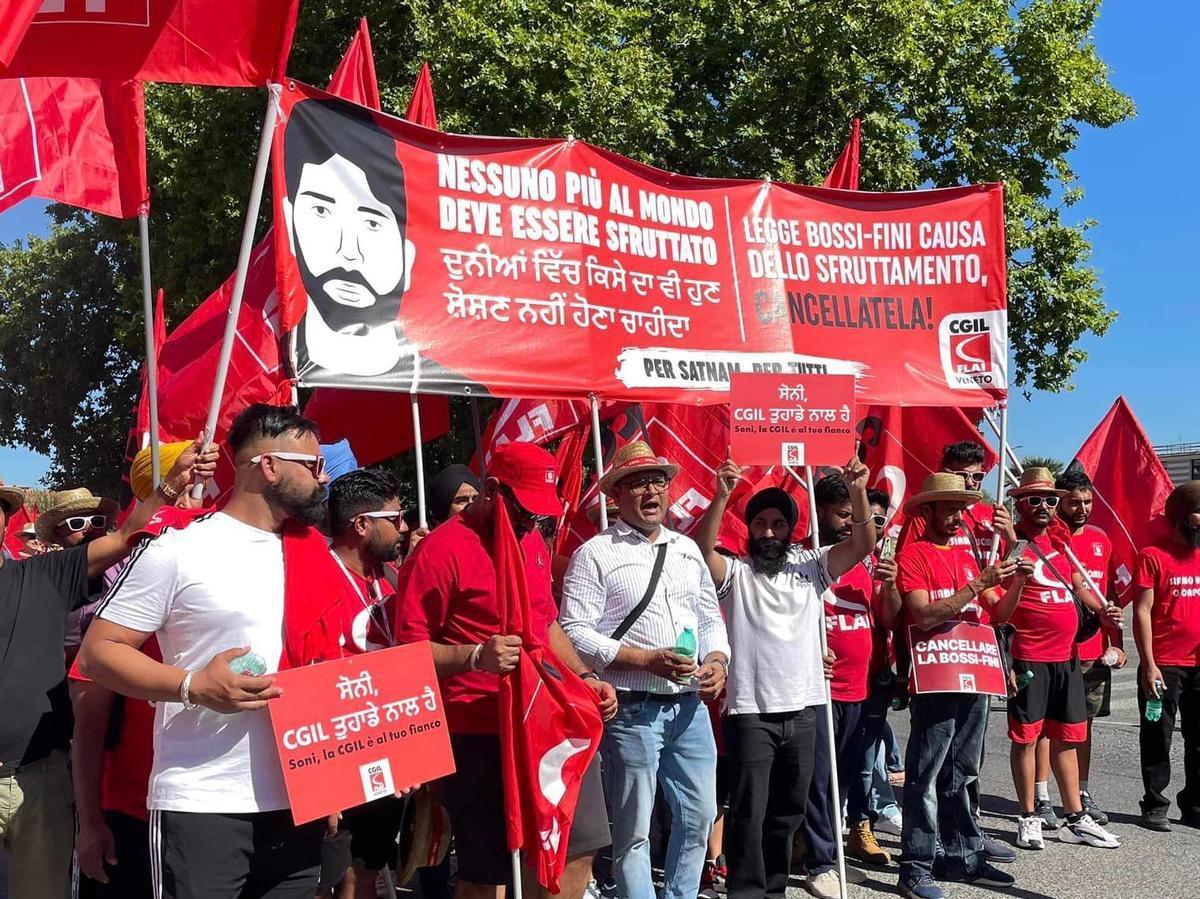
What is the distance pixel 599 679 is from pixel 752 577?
1.19m

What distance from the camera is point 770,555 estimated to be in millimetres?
5695

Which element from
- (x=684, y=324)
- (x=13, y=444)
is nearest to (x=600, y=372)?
(x=684, y=324)

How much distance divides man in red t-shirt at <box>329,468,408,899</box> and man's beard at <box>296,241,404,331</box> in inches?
41.5

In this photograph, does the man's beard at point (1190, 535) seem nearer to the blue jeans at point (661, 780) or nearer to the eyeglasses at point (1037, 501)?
the eyeglasses at point (1037, 501)

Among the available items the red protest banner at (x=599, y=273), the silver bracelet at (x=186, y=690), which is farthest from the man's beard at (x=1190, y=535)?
the silver bracelet at (x=186, y=690)

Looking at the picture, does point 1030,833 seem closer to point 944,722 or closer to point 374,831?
point 944,722

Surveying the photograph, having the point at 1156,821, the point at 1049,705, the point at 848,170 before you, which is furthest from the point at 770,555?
the point at 848,170

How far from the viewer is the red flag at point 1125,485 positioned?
910 centimetres

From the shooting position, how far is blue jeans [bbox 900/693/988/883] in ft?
20.3

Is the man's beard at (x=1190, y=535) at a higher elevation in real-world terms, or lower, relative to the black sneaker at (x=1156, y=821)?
higher

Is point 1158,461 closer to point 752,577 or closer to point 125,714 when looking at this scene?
point 752,577

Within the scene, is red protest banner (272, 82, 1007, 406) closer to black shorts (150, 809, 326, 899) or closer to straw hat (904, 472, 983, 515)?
straw hat (904, 472, 983, 515)

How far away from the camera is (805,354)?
7.03 m

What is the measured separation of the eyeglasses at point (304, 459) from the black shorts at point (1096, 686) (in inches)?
241
